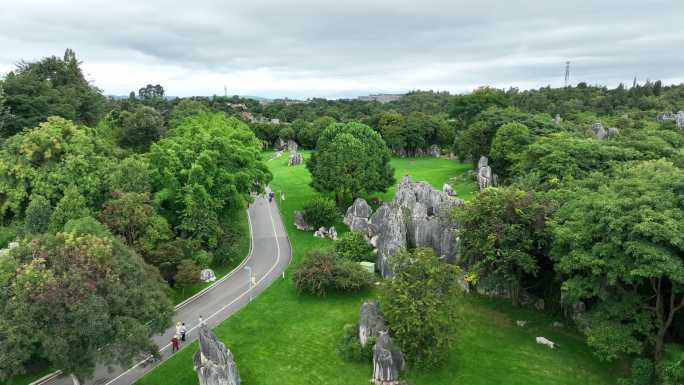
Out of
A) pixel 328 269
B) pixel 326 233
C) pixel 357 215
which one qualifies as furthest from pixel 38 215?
pixel 357 215

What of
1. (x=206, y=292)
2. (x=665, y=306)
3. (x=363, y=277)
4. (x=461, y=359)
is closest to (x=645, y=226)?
(x=665, y=306)

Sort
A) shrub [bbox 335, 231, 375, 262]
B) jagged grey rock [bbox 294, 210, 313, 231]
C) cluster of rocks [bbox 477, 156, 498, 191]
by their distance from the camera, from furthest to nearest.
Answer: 1. cluster of rocks [bbox 477, 156, 498, 191]
2. jagged grey rock [bbox 294, 210, 313, 231]
3. shrub [bbox 335, 231, 375, 262]

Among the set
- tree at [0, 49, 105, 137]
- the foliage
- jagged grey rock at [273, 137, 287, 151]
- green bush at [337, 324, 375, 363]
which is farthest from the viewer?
jagged grey rock at [273, 137, 287, 151]

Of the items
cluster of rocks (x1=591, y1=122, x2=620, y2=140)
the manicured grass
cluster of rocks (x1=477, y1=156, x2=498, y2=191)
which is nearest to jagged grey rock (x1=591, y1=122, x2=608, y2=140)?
cluster of rocks (x1=591, y1=122, x2=620, y2=140)

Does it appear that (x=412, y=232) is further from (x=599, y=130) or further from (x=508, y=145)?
(x=599, y=130)

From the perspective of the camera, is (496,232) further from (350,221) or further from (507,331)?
(350,221)

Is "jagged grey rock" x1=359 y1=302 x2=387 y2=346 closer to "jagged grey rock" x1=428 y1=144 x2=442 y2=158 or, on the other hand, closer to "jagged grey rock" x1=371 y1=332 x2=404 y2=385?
"jagged grey rock" x1=371 y1=332 x2=404 y2=385
